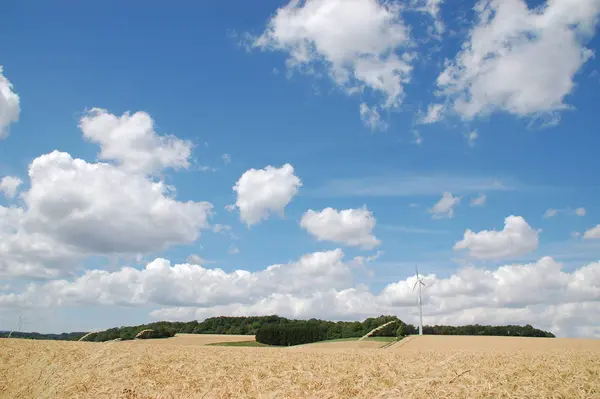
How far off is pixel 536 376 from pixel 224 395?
508 cm

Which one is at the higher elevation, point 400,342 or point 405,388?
point 405,388

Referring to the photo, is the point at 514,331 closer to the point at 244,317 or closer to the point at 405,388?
the point at 244,317

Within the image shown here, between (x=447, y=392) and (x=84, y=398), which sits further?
(x=84, y=398)

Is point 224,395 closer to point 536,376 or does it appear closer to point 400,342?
point 536,376

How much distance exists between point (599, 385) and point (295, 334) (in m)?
87.1

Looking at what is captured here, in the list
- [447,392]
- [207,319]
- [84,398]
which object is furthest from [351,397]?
[207,319]

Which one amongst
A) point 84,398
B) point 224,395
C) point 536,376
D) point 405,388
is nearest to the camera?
point 405,388

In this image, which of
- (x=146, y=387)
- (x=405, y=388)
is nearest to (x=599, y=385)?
(x=405, y=388)

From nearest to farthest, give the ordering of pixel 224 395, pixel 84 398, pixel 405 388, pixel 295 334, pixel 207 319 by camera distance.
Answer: pixel 405 388, pixel 84 398, pixel 224 395, pixel 295 334, pixel 207 319

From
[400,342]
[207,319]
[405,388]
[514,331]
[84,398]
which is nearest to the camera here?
[405,388]

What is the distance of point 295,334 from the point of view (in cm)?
9019

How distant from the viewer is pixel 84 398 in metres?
6.06

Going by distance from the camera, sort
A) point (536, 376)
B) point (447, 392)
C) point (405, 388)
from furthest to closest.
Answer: point (536, 376), point (447, 392), point (405, 388)

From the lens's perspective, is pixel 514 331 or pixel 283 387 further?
pixel 514 331
